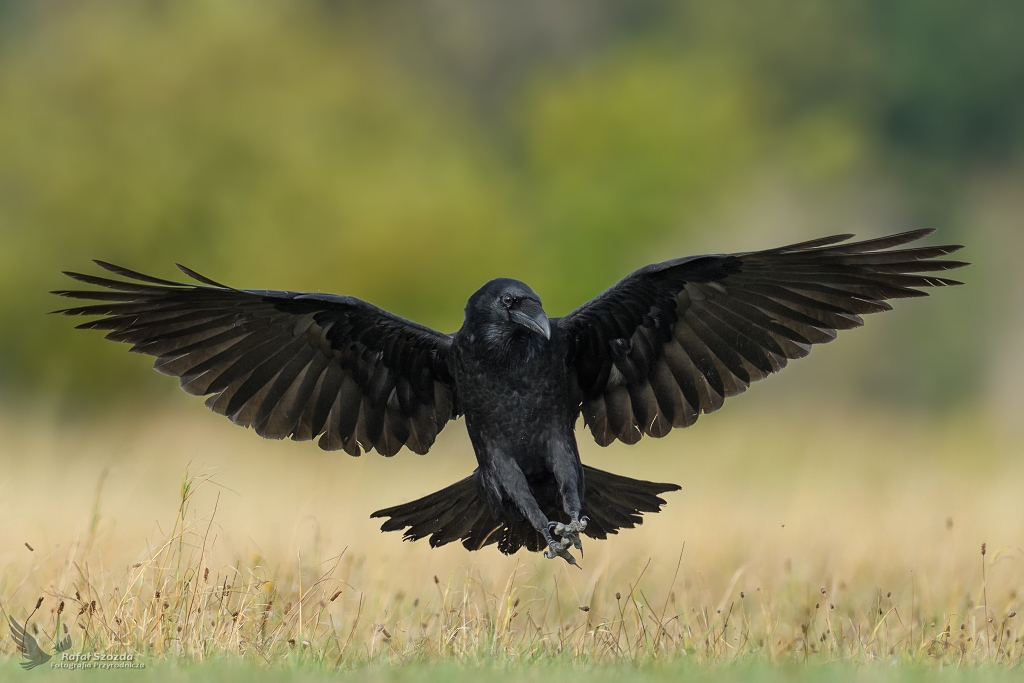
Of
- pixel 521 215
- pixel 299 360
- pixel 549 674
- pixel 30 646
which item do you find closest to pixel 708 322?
pixel 299 360

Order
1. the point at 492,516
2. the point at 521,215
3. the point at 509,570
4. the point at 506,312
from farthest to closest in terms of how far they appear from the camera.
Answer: the point at 521,215 → the point at 509,570 → the point at 492,516 → the point at 506,312

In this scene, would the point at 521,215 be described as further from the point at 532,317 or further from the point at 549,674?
the point at 549,674

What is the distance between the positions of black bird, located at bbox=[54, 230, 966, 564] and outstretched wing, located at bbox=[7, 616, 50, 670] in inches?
56.3

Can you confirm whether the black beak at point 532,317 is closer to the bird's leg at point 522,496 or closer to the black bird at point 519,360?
the black bird at point 519,360

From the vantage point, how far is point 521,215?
98.8ft

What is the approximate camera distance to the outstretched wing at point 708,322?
221 inches

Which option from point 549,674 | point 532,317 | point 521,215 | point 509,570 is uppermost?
point 521,215

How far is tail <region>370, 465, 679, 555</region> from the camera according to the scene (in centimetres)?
600

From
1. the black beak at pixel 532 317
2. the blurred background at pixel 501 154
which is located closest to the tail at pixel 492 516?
the black beak at pixel 532 317

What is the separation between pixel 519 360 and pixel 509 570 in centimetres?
253

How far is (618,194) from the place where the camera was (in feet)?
100

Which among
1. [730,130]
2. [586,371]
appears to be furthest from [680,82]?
[586,371]

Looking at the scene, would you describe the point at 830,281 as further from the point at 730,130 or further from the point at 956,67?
the point at 956,67

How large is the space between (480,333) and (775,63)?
40.3 meters
